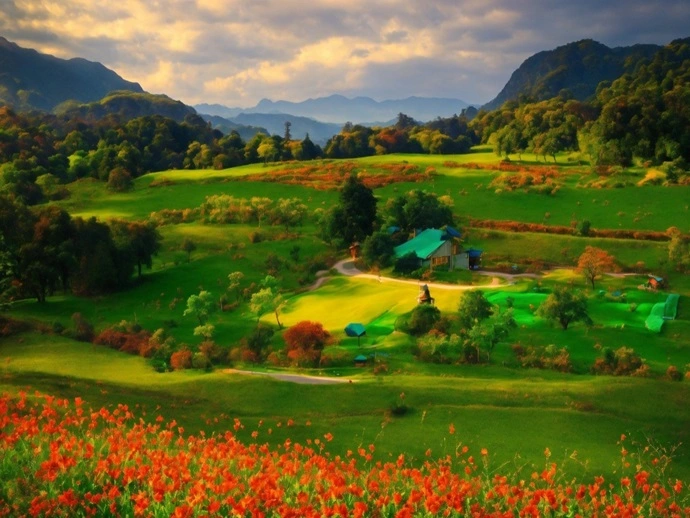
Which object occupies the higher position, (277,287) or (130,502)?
(130,502)

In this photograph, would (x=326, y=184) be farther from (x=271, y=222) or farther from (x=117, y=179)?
(x=117, y=179)

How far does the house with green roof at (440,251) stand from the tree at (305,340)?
20950 mm

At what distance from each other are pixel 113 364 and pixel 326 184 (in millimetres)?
62955

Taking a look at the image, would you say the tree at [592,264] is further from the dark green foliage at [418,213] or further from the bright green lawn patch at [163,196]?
the bright green lawn patch at [163,196]

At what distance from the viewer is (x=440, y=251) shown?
57938 mm

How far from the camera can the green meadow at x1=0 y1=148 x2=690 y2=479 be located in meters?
23.1

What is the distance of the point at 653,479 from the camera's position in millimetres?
19969

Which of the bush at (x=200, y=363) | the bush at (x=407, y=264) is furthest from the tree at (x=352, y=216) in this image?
the bush at (x=200, y=363)

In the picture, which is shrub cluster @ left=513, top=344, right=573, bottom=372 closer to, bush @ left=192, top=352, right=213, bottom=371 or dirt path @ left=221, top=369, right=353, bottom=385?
dirt path @ left=221, top=369, right=353, bottom=385

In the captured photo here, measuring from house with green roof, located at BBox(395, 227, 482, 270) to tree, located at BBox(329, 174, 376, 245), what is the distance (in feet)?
19.2

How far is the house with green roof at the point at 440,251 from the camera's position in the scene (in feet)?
189

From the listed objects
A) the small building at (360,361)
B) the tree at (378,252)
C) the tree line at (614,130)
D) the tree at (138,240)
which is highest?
the tree line at (614,130)

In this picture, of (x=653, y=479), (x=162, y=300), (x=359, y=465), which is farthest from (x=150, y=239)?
(x=653, y=479)

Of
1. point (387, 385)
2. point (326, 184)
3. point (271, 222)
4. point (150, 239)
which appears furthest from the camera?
point (326, 184)
